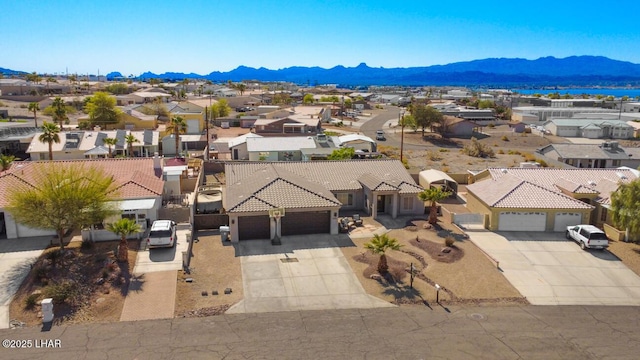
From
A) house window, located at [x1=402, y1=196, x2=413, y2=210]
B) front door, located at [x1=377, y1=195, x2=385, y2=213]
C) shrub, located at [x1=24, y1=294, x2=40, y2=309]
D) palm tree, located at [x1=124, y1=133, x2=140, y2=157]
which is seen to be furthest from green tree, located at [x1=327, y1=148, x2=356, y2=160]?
shrub, located at [x1=24, y1=294, x2=40, y2=309]

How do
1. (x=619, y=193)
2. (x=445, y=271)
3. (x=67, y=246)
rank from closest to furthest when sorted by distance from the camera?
1. (x=445, y=271)
2. (x=67, y=246)
3. (x=619, y=193)

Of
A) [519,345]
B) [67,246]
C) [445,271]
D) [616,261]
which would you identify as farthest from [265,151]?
[519,345]

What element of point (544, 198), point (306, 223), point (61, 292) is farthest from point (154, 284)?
point (544, 198)

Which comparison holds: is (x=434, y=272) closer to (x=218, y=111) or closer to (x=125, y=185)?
(x=125, y=185)

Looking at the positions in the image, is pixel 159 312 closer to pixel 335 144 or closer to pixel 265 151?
pixel 265 151

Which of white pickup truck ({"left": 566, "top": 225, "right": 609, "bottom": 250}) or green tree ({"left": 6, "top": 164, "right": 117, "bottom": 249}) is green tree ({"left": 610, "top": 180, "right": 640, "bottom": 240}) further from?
green tree ({"left": 6, "top": 164, "right": 117, "bottom": 249})

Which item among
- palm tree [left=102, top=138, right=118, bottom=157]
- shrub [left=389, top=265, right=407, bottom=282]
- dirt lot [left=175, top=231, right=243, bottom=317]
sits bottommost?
dirt lot [left=175, top=231, right=243, bottom=317]

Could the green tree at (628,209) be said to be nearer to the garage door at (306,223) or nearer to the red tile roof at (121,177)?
the garage door at (306,223)
